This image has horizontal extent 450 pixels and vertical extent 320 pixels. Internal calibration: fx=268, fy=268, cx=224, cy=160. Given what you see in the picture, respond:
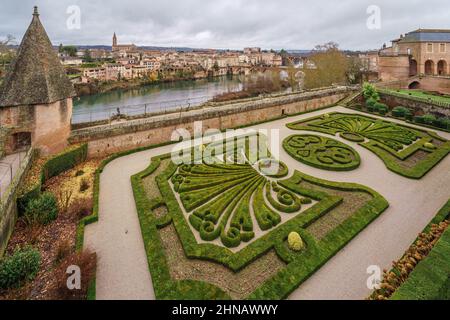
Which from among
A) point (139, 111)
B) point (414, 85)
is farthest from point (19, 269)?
point (414, 85)

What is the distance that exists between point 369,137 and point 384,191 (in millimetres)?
7942

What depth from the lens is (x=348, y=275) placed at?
7941 millimetres

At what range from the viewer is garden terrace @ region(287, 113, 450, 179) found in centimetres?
1498

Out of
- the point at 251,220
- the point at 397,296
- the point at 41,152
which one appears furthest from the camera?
the point at 41,152

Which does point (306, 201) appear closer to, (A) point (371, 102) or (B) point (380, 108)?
(B) point (380, 108)

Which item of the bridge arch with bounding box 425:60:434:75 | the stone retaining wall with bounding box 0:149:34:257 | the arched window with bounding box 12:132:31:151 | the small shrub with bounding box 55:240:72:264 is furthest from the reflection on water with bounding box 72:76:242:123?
the bridge arch with bounding box 425:60:434:75

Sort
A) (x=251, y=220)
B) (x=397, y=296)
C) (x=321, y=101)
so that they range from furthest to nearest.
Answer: (x=321, y=101) < (x=251, y=220) < (x=397, y=296)

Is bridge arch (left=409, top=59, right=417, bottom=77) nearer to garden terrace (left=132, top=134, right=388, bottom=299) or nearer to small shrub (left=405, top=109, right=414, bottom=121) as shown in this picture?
small shrub (left=405, top=109, right=414, bottom=121)

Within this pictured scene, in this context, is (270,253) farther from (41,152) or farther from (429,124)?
(429,124)

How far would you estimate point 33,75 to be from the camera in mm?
13422

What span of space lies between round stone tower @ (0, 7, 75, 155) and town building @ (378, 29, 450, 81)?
44.4 meters

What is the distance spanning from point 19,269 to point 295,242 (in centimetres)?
814

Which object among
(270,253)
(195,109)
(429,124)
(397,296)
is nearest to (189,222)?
(270,253)

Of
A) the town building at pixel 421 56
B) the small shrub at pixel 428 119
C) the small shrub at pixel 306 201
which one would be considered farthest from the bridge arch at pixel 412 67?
the small shrub at pixel 306 201
